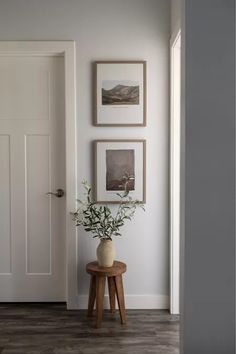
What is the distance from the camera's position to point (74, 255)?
353cm

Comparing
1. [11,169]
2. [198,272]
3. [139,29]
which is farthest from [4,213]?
[198,272]

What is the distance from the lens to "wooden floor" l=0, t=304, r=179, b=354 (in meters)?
2.85

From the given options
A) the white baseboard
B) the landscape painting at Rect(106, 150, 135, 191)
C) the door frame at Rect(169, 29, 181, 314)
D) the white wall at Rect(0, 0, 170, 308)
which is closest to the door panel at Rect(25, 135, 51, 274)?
the white wall at Rect(0, 0, 170, 308)

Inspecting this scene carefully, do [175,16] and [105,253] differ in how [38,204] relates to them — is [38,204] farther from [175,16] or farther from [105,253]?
[175,16]

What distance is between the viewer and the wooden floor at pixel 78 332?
9.34 feet

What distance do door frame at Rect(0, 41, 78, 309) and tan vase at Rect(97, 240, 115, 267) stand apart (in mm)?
332

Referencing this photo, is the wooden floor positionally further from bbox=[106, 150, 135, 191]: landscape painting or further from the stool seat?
bbox=[106, 150, 135, 191]: landscape painting

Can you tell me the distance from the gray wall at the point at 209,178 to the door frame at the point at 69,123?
174 cm

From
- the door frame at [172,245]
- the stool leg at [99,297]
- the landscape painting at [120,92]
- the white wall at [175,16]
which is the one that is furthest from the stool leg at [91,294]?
the white wall at [175,16]

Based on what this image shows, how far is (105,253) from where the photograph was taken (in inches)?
128

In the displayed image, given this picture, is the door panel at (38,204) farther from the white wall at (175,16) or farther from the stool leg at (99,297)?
the white wall at (175,16)

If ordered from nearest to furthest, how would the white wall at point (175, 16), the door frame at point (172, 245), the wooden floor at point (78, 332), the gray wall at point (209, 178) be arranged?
the gray wall at point (209, 178) < the wooden floor at point (78, 332) < the white wall at point (175, 16) < the door frame at point (172, 245)

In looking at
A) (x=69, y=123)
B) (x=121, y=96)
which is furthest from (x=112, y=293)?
(x=121, y=96)

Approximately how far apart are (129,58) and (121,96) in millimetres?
313
